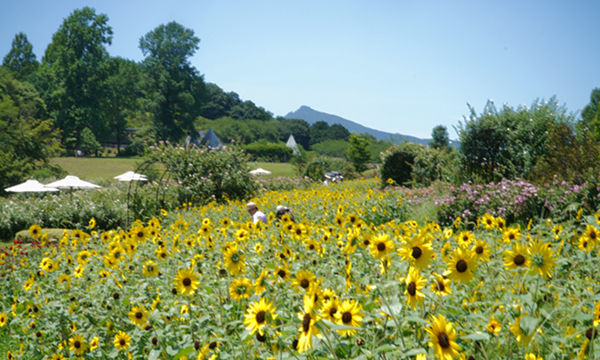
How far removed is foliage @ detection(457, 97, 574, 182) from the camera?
8703 mm

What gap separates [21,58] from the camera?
54062 mm

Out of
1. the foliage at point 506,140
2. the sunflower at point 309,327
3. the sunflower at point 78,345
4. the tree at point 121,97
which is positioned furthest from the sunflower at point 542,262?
the tree at point 121,97

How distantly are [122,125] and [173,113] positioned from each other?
52.2ft

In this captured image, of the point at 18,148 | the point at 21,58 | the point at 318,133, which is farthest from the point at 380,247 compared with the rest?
the point at 318,133

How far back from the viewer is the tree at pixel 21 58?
A: 5259 cm

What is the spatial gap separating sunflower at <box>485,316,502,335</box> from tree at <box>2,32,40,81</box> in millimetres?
65215

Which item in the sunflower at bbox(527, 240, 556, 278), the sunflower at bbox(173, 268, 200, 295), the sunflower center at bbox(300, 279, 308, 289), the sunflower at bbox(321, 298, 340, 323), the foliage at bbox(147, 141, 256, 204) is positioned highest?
the sunflower at bbox(527, 240, 556, 278)

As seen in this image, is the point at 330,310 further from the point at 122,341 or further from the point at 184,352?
the point at 122,341

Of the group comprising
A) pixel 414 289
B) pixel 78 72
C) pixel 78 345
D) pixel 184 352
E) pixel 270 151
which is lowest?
pixel 270 151

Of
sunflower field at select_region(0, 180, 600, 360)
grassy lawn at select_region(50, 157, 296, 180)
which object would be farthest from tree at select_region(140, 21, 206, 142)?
sunflower field at select_region(0, 180, 600, 360)

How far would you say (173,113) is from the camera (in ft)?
135

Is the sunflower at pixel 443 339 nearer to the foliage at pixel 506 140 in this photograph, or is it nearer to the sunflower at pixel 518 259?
the sunflower at pixel 518 259

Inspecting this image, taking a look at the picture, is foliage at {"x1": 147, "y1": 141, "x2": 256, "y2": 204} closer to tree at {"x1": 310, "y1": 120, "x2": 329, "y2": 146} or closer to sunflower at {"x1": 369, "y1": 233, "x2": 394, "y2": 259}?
sunflower at {"x1": 369, "y1": 233, "x2": 394, "y2": 259}

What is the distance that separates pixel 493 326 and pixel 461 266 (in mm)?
339
